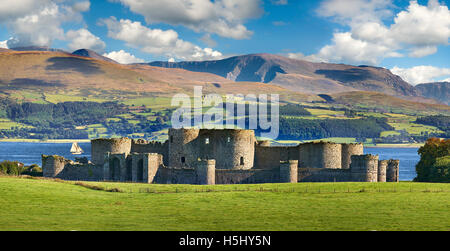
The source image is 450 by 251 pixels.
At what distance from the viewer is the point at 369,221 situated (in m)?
33.5

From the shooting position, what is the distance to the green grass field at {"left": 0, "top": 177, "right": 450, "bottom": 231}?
32.0 meters

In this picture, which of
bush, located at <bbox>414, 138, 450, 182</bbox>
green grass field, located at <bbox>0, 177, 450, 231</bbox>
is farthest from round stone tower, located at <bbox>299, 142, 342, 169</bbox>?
bush, located at <bbox>414, 138, 450, 182</bbox>

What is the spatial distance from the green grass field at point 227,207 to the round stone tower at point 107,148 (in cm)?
1733

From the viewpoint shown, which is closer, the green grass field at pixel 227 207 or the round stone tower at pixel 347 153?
the green grass field at pixel 227 207

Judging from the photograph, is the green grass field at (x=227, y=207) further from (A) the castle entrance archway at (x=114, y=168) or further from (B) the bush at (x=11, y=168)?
(B) the bush at (x=11, y=168)

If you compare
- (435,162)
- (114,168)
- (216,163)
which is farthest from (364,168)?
(114,168)

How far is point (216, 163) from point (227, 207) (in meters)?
28.6

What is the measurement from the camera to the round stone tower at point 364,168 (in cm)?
6334

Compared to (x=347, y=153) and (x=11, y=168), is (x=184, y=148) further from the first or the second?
(x=11, y=168)

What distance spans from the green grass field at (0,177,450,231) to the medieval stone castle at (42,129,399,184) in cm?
799

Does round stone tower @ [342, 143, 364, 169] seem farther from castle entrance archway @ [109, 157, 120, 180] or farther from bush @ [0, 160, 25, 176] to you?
bush @ [0, 160, 25, 176]

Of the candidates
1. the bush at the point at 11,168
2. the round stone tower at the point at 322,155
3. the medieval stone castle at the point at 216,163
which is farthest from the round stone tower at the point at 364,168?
the bush at the point at 11,168

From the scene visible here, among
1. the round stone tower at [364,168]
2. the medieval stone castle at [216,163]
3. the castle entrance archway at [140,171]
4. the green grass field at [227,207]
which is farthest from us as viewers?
the castle entrance archway at [140,171]

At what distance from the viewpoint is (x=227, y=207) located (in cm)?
4078
